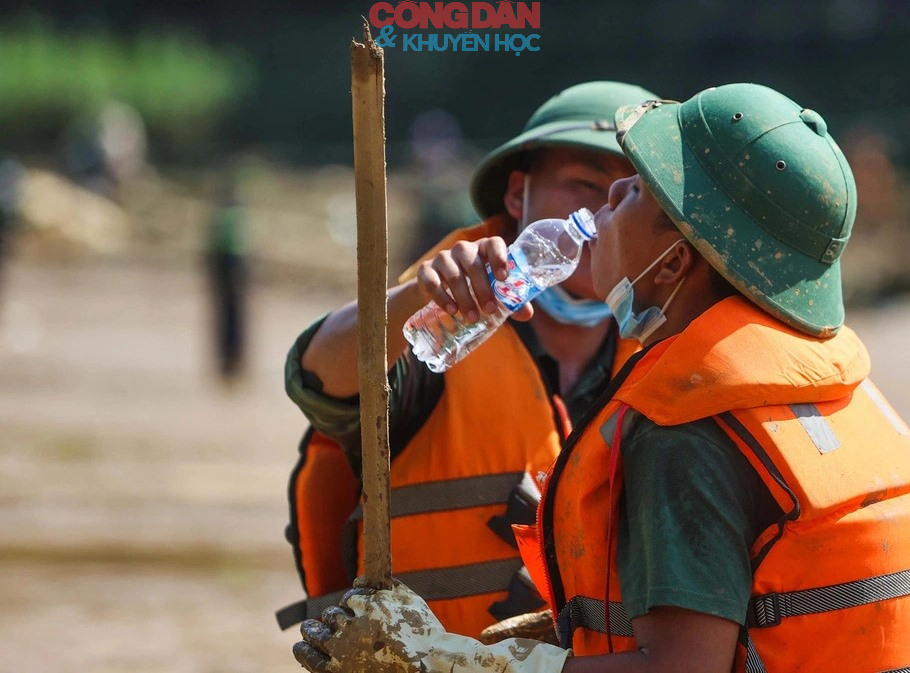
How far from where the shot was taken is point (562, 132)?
12.1ft

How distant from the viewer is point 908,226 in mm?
21750

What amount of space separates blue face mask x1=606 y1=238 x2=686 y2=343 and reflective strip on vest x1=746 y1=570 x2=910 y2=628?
57 cm

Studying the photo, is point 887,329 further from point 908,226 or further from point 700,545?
point 700,545

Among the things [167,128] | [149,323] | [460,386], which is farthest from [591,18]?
[460,386]

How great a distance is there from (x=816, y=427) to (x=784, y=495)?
0.59ft

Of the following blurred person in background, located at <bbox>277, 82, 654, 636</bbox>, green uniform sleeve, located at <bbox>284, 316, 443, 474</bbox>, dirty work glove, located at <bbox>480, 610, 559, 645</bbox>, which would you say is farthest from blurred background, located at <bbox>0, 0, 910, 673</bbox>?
dirty work glove, located at <bbox>480, 610, 559, 645</bbox>

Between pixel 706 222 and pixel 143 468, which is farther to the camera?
pixel 143 468

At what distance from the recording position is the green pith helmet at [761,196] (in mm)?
2418

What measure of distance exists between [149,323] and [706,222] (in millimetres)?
17928

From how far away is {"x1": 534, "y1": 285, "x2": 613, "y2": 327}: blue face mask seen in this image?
3.68 m

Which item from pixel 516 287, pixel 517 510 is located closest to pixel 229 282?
pixel 517 510

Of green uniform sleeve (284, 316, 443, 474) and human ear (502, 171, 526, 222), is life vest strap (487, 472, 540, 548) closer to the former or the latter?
green uniform sleeve (284, 316, 443, 474)

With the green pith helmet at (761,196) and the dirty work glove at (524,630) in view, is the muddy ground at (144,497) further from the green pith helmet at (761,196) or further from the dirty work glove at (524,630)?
the green pith helmet at (761,196)

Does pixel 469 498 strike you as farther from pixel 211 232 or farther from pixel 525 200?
pixel 211 232
